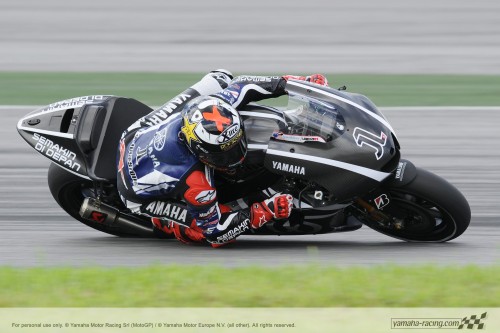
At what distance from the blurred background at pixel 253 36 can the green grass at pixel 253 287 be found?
7830mm

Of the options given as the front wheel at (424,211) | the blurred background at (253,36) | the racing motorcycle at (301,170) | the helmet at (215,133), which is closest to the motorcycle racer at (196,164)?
the helmet at (215,133)

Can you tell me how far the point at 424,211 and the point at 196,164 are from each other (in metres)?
1.64

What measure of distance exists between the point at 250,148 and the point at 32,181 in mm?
3239

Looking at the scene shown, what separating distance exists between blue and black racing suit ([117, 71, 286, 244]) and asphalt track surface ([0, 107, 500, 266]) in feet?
0.92

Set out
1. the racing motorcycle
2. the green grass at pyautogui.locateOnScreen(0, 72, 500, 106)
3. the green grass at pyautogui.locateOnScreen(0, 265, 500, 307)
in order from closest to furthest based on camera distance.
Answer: the green grass at pyautogui.locateOnScreen(0, 265, 500, 307)
the racing motorcycle
the green grass at pyautogui.locateOnScreen(0, 72, 500, 106)

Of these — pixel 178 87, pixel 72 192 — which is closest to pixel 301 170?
pixel 72 192

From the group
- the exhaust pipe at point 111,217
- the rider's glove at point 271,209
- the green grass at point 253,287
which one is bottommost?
the exhaust pipe at point 111,217

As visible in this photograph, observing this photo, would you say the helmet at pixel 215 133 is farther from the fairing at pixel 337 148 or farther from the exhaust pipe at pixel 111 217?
the exhaust pipe at pixel 111 217

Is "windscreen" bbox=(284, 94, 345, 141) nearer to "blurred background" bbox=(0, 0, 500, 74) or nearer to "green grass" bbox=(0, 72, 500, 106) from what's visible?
"green grass" bbox=(0, 72, 500, 106)

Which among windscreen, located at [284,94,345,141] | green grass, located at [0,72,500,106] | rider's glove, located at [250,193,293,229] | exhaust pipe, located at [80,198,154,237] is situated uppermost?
windscreen, located at [284,94,345,141]

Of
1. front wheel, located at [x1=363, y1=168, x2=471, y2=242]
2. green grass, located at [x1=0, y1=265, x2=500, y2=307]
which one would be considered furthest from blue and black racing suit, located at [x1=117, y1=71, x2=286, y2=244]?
front wheel, located at [x1=363, y1=168, x2=471, y2=242]

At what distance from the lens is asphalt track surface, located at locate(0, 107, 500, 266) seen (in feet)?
24.8
